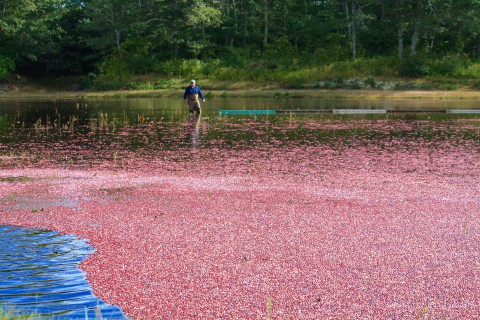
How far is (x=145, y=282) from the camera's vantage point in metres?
7.12

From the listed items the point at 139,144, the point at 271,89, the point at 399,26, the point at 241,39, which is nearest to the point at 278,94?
the point at 271,89

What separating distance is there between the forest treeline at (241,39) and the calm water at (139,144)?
2214 cm

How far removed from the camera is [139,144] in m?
20.2

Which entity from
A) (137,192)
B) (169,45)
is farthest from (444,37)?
(137,192)

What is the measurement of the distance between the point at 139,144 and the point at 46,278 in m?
13.1

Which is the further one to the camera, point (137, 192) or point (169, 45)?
point (169, 45)

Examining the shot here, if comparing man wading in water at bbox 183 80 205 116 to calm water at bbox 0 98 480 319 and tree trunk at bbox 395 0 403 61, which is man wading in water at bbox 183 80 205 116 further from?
tree trunk at bbox 395 0 403 61

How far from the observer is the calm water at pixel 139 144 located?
7188mm

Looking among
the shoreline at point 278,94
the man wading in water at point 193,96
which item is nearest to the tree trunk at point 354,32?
the shoreline at point 278,94

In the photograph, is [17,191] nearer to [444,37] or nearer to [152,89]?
[152,89]

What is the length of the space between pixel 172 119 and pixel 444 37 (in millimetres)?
35736

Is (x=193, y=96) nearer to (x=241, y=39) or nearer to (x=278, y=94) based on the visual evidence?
(x=278, y=94)

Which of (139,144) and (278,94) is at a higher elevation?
(278,94)

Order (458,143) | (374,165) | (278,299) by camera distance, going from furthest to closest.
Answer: (458,143) < (374,165) < (278,299)
